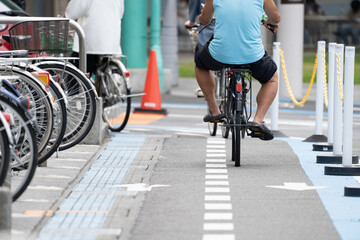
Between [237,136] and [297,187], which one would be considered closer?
[297,187]

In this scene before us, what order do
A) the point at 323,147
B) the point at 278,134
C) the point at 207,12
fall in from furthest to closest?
the point at 278,134 → the point at 323,147 → the point at 207,12

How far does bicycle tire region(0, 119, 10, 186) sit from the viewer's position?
6234 mm

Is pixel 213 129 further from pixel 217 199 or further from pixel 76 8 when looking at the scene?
pixel 217 199

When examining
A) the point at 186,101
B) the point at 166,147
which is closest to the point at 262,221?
the point at 166,147

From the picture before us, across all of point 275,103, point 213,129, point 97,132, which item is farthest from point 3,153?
point 275,103

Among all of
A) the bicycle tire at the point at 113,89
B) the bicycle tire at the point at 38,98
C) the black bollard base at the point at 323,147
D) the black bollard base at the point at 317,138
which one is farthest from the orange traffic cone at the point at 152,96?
the bicycle tire at the point at 38,98

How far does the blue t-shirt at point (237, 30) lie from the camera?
29.7 ft

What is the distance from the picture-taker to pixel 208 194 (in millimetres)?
7617

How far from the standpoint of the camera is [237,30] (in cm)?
906

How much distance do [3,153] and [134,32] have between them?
1220 cm

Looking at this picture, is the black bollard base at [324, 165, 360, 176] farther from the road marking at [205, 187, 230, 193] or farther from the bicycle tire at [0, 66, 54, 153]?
the bicycle tire at [0, 66, 54, 153]

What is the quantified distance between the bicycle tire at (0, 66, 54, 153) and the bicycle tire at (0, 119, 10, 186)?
5.72ft

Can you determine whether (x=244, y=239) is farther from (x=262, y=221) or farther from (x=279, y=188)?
(x=279, y=188)

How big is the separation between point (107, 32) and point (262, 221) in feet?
18.1
